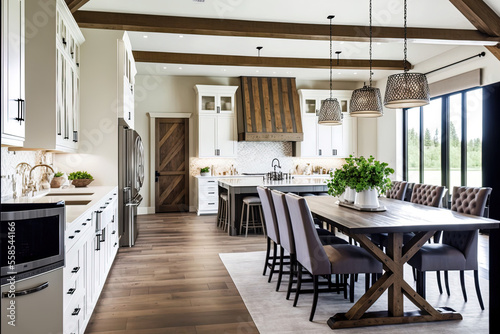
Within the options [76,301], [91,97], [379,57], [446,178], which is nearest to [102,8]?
[91,97]

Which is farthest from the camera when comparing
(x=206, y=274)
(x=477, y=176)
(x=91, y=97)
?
(x=477, y=176)

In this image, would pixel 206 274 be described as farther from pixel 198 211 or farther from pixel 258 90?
pixel 258 90

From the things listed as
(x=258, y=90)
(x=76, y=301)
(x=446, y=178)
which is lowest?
(x=76, y=301)

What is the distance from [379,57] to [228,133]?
351 cm

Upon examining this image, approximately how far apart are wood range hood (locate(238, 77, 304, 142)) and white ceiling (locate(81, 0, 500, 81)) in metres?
1.47

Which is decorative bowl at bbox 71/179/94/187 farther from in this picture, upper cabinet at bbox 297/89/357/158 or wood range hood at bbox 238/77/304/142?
upper cabinet at bbox 297/89/357/158

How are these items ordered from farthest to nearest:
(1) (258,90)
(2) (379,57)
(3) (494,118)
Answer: (1) (258,90) < (2) (379,57) < (3) (494,118)

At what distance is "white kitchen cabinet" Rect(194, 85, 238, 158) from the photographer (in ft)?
29.3

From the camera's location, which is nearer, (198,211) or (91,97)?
(91,97)

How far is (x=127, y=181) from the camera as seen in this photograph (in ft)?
17.7

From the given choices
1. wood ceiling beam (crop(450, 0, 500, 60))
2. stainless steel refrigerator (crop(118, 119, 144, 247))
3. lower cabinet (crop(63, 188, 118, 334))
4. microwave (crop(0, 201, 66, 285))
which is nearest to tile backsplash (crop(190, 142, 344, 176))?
stainless steel refrigerator (crop(118, 119, 144, 247))

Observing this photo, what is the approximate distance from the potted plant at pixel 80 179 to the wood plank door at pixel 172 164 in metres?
4.28

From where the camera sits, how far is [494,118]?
6.21 metres

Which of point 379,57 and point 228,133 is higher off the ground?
point 379,57
